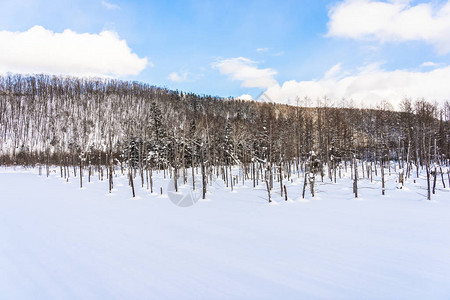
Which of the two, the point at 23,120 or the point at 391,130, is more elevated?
the point at 23,120

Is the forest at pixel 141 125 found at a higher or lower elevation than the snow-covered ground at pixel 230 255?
higher

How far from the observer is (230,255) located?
26.8 ft

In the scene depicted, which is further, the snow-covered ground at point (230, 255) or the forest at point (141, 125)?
the forest at point (141, 125)

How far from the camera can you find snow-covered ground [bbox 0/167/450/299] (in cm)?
601

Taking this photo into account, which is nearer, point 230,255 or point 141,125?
point 230,255

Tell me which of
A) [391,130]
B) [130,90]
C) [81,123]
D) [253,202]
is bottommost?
[253,202]

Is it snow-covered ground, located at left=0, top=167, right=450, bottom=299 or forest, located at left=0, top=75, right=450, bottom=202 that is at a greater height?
forest, located at left=0, top=75, right=450, bottom=202

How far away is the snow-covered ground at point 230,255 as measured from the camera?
6008 millimetres

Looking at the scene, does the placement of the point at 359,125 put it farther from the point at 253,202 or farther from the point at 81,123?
the point at 81,123

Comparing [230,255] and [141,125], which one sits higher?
[141,125]

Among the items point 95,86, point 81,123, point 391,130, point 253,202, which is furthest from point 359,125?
point 95,86

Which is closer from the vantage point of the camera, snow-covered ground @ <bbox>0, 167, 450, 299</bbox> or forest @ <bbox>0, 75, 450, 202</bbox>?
snow-covered ground @ <bbox>0, 167, 450, 299</bbox>

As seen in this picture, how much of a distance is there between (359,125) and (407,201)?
103ft

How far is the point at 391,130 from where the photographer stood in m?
42.8
